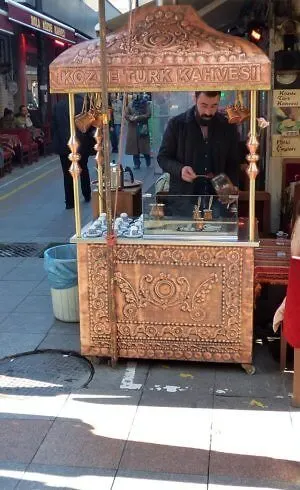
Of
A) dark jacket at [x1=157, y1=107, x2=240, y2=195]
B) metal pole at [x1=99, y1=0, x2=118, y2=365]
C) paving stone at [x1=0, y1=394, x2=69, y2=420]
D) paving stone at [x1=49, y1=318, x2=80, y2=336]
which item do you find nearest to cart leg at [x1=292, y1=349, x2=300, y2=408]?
metal pole at [x1=99, y1=0, x2=118, y2=365]

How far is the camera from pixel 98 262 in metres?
4.40

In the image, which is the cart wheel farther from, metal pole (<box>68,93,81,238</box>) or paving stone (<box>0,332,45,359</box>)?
paving stone (<box>0,332,45,359</box>)

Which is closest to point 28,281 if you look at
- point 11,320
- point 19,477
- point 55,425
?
point 11,320

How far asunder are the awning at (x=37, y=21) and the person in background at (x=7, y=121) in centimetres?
220

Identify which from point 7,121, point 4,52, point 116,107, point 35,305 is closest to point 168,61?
point 35,305

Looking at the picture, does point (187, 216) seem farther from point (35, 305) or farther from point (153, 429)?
point (35, 305)

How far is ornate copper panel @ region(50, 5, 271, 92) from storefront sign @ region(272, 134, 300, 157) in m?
3.46

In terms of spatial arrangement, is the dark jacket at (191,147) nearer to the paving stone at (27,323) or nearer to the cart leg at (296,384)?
the paving stone at (27,323)

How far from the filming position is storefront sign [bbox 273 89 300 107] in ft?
23.7

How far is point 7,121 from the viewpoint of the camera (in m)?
15.7

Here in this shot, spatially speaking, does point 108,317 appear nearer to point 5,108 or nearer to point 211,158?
point 211,158

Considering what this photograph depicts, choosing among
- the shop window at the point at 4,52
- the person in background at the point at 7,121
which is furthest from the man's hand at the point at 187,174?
the shop window at the point at 4,52

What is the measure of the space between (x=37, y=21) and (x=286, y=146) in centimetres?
1072

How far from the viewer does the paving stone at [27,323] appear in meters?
5.32
